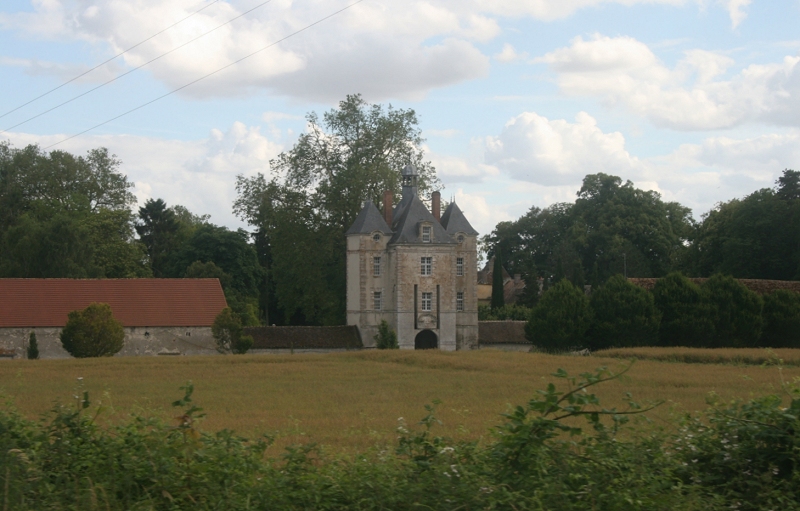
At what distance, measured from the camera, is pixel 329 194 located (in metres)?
54.4

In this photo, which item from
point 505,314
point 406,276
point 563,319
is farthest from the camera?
point 505,314

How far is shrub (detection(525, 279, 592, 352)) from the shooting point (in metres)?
45.0

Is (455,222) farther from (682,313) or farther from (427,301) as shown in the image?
(682,313)

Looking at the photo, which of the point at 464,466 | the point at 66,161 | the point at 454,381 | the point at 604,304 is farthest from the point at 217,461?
the point at 66,161

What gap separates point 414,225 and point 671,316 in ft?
53.2

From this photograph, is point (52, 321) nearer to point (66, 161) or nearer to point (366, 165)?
point (366, 165)

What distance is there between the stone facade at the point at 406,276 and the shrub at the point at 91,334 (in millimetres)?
16453

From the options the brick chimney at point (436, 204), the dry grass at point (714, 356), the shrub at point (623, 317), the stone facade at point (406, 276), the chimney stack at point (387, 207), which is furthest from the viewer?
the brick chimney at point (436, 204)

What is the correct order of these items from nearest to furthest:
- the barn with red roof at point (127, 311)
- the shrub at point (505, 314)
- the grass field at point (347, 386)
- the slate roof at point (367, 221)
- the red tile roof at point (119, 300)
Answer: the grass field at point (347, 386), the barn with red roof at point (127, 311), the red tile roof at point (119, 300), the slate roof at point (367, 221), the shrub at point (505, 314)

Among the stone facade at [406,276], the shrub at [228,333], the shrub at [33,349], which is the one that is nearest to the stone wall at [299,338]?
the stone facade at [406,276]

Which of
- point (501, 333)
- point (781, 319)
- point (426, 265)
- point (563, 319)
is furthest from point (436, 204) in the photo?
point (781, 319)

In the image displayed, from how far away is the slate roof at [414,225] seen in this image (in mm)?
53281

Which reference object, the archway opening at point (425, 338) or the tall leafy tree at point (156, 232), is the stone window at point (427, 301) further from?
the tall leafy tree at point (156, 232)

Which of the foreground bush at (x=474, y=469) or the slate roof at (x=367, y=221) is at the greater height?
the slate roof at (x=367, y=221)
